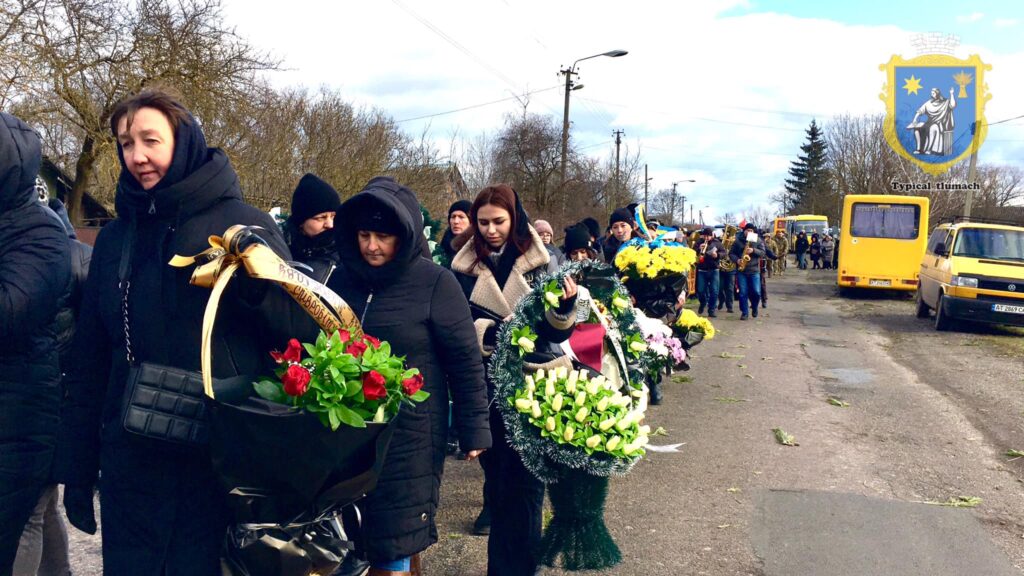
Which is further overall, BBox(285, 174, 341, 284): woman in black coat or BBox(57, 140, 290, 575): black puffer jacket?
BBox(285, 174, 341, 284): woman in black coat

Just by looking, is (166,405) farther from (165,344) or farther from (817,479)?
(817,479)

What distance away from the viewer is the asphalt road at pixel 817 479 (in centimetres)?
471

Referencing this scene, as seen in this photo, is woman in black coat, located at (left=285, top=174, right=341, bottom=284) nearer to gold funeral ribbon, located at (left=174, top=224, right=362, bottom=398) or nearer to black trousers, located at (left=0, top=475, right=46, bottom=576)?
black trousers, located at (left=0, top=475, right=46, bottom=576)

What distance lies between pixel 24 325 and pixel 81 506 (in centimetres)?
65

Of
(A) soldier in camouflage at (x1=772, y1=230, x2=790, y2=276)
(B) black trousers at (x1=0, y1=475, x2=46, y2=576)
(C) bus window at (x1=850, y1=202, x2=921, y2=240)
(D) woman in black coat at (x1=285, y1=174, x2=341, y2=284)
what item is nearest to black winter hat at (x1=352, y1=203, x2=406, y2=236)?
(B) black trousers at (x1=0, y1=475, x2=46, y2=576)

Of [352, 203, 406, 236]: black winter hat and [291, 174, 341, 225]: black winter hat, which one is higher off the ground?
[291, 174, 341, 225]: black winter hat

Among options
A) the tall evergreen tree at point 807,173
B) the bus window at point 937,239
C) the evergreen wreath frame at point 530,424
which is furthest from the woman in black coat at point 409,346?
the tall evergreen tree at point 807,173

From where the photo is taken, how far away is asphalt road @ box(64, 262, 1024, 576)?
471 centimetres

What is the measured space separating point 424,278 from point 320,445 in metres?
1.12

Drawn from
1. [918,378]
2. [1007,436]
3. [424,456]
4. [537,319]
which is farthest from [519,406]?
[918,378]

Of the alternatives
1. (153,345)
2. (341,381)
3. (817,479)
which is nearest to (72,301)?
(153,345)

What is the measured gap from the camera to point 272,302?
8.48ft

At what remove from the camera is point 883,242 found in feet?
74.5

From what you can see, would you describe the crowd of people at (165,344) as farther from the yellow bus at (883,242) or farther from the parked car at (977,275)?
the yellow bus at (883,242)
